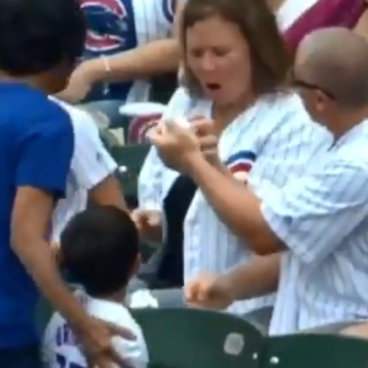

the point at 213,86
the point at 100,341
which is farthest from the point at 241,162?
the point at 100,341

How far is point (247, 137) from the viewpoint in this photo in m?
3.48

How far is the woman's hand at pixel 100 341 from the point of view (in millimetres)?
2844

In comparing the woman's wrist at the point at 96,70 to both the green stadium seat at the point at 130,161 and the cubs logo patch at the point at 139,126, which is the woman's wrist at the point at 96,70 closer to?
the cubs logo patch at the point at 139,126

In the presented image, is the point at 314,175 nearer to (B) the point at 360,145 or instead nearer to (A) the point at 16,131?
(B) the point at 360,145

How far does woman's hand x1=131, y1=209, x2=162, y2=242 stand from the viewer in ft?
12.9

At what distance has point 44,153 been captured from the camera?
2.87 meters

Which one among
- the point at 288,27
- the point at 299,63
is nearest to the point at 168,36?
the point at 288,27

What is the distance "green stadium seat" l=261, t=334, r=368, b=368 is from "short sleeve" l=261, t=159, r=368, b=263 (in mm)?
255

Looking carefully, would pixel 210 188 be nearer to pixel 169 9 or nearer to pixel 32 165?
pixel 32 165

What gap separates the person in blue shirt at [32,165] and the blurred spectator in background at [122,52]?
6.20 feet

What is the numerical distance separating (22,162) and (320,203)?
1.94 feet

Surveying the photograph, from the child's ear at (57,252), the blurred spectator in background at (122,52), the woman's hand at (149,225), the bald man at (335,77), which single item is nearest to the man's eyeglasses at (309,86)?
the bald man at (335,77)

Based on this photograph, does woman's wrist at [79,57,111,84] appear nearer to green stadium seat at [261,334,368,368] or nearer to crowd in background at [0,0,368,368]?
crowd in background at [0,0,368,368]

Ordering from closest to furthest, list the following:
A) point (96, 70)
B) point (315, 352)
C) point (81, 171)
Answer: point (315, 352) < point (81, 171) < point (96, 70)
